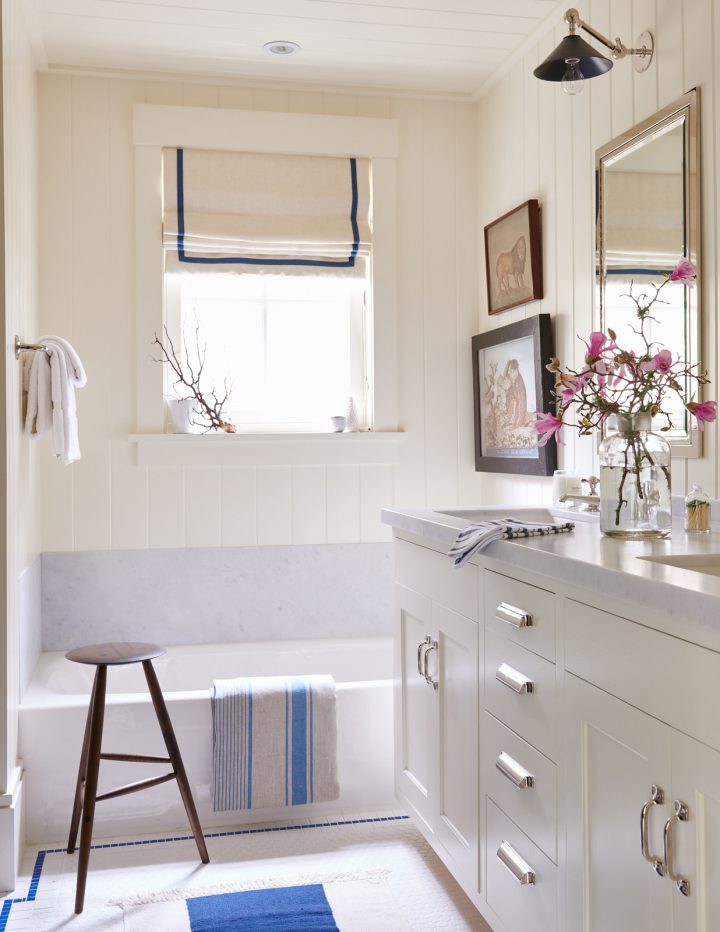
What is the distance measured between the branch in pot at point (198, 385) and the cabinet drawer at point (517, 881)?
1.86 meters

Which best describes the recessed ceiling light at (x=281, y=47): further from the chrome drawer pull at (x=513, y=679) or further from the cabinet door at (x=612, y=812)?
the cabinet door at (x=612, y=812)

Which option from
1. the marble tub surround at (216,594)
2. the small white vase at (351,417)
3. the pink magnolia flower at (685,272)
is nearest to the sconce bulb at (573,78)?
the pink magnolia flower at (685,272)

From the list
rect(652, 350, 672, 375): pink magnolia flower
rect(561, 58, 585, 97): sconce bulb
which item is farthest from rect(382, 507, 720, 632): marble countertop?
rect(561, 58, 585, 97): sconce bulb

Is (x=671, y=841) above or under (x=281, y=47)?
under

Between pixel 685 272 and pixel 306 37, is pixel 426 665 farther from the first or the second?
pixel 306 37

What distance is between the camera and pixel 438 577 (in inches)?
86.9

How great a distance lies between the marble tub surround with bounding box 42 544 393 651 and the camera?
3240 millimetres

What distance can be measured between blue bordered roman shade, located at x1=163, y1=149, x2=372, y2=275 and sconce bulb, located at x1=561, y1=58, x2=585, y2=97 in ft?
4.29

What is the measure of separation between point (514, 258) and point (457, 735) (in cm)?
173

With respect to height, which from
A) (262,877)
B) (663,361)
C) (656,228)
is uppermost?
(656,228)

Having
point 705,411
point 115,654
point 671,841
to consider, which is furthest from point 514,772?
point 115,654

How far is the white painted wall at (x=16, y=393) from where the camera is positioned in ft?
7.85

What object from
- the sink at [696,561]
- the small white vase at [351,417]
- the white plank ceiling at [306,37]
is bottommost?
the sink at [696,561]

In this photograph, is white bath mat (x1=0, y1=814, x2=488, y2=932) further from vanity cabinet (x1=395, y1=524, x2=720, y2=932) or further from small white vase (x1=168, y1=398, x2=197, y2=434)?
small white vase (x1=168, y1=398, x2=197, y2=434)
